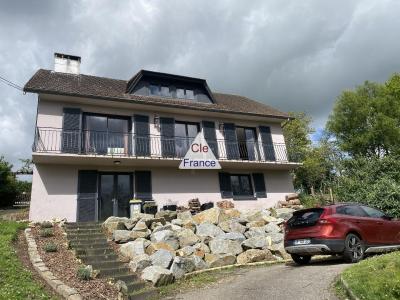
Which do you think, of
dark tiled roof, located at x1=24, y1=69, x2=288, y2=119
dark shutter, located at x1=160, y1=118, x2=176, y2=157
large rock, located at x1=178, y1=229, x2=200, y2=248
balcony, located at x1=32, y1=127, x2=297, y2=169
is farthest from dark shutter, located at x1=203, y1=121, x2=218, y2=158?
large rock, located at x1=178, y1=229, x2=200, y2=248

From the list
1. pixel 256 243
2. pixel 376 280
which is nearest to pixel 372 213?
pixel 256 243

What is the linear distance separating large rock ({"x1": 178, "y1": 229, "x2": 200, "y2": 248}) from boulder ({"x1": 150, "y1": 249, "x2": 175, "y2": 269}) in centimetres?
179

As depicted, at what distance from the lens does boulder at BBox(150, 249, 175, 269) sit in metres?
8.90

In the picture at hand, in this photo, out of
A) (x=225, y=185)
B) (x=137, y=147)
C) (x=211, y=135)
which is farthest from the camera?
(x=211, y=135)

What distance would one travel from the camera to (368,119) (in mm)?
30609

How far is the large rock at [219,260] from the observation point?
9.93 m

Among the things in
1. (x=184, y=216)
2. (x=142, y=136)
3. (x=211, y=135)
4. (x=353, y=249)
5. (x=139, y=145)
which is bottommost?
(x=353, y=249)

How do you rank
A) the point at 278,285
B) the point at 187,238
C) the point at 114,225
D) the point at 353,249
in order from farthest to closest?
the point at 114,225
the point at 187,238
the point at 353,249
the point at 278,285

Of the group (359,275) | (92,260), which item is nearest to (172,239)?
(92,260)

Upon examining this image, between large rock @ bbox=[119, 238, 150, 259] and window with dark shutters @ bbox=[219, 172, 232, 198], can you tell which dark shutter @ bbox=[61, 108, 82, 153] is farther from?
window with dark shutters @ bbox=[219, 172, 232, 198]

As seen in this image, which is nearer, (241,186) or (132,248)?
(132,248)

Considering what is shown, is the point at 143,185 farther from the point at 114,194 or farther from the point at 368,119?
the point at 368,119

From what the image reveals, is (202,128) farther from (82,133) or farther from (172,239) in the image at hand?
(172,239)

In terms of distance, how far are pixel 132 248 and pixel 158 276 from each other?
227 centimetres
